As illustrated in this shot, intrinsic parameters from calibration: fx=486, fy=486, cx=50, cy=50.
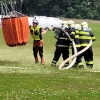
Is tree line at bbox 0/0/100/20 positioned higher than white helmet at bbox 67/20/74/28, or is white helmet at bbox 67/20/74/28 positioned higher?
white helmet at bbox 67/20/74/28

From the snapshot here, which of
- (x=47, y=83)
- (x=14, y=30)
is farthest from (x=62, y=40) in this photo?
(x=47, y=83)

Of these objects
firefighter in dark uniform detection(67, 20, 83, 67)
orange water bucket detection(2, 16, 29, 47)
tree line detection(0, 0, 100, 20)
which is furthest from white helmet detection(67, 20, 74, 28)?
tree line detection(0, 0, 100, 20)

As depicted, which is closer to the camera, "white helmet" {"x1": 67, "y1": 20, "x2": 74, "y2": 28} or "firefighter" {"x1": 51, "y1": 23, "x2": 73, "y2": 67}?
"firefighter" {"x1": 51, "y1": 23, "x2": 73, "y2": 67}

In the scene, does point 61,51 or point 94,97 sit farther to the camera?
point 61,51

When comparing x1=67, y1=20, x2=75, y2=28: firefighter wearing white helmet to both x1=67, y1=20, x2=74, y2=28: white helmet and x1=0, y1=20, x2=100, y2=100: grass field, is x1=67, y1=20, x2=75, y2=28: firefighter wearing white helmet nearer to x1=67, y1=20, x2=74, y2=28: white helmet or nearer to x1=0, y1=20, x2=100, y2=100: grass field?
x1=67, y1=20, x2=74, y2=28: white helmet

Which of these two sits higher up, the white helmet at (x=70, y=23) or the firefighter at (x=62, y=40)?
the white helmet at (x=70, y=23)

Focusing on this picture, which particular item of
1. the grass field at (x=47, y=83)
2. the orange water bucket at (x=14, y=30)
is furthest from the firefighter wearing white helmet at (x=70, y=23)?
the grass field at (x=47, y=83)

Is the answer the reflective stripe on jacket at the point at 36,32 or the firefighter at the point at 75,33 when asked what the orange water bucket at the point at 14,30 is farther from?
the firefighter at the point at 75,33

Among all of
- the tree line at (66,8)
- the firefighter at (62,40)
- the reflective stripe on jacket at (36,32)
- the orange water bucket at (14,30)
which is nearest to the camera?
the orange water bucket at (14,30)

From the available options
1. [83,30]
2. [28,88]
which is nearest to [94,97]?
[28,88]

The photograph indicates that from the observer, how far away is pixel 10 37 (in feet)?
58.2

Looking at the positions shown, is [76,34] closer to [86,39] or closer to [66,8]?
[86,39]

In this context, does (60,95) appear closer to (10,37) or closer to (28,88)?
(28,88)

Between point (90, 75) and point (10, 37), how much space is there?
13.3 ft
